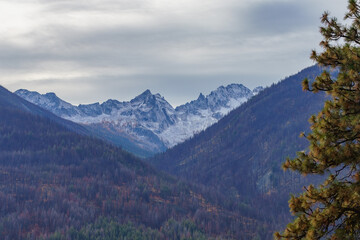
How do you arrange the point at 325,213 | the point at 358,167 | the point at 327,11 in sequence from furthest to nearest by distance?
the point at 327,11
the point at 358,167
the point at 325,213

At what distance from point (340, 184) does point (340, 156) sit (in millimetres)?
1509

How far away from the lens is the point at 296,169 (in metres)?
21.6

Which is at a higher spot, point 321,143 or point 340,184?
point 321,143

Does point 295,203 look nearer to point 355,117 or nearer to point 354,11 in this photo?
point 355,117

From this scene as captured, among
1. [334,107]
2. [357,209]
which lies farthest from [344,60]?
[357,209]

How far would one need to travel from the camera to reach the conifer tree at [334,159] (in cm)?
1984

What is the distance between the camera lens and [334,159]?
20.5 metres

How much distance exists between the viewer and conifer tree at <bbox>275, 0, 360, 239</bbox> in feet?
65.1

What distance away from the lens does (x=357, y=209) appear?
19828 millimetres

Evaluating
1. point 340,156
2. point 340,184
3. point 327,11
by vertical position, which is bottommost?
point 340,184

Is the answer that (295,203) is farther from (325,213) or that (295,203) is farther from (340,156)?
(340,156)

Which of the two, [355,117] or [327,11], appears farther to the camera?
[327,11]

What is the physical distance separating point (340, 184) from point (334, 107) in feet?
13.1

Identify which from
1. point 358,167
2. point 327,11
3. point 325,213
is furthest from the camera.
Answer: point 327,11
